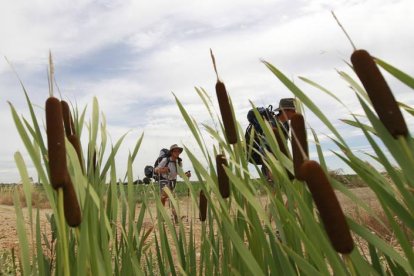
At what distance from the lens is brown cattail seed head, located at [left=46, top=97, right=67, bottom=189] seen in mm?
810

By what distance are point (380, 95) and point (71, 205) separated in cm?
55

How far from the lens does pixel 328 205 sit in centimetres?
63

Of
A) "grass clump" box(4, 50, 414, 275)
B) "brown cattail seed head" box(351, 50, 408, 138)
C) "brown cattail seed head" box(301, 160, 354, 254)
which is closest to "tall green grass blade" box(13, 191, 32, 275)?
"grass clump" box(4, 50, 414, 275)

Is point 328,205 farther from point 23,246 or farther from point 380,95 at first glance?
point 23,246

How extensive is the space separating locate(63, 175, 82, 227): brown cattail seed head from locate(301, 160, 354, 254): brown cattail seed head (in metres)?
0.43

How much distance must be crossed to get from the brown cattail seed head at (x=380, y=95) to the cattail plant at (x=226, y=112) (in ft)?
1.67

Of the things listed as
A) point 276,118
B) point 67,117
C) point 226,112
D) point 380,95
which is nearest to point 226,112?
point 226,112

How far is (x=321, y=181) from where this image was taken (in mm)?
612

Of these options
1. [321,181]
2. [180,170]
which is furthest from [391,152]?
[180,170]

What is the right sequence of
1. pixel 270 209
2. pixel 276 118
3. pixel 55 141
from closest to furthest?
pixel 55 141, pixel 270 209, pixel 276 118

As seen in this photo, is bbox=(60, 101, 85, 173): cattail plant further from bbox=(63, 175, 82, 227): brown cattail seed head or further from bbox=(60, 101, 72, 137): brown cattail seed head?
bbox=(63, 175, 82, 227): brown cattail seed head

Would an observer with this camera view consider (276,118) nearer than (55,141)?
No

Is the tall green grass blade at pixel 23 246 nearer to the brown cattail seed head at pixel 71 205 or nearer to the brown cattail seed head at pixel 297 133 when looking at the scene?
the brown cattail seed head at pixel 71 205

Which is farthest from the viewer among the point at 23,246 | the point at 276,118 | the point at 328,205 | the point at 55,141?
the point at 276,118
